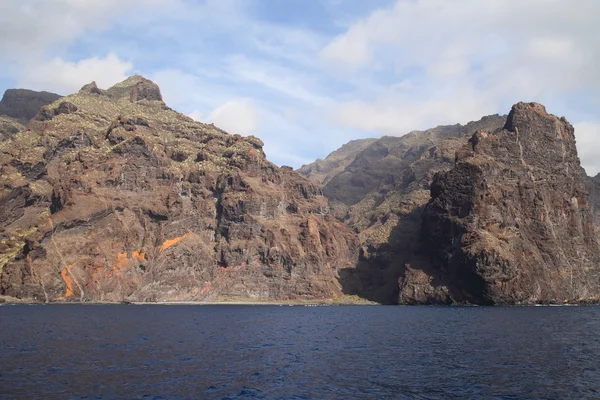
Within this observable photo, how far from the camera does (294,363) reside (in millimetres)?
57844

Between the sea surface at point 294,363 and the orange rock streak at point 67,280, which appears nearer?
the sea surface at point 294,363

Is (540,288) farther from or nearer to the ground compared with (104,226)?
nearer to the ground

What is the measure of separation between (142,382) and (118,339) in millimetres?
31564

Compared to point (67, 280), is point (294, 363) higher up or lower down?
lower down

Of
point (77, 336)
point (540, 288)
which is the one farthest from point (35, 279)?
point (540, 288)

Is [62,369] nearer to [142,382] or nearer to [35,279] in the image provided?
[142,382]

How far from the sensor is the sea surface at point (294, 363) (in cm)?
4278

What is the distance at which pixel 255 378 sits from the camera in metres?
49.2

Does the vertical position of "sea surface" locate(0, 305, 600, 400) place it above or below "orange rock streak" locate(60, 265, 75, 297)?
below

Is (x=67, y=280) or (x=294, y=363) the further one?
(x=67, y=280)

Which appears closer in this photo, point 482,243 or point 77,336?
point 77,336

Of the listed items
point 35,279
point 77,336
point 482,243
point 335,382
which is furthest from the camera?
point 482,243

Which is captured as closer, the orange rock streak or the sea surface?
the sea surface

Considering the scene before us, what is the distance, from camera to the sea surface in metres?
42.8
